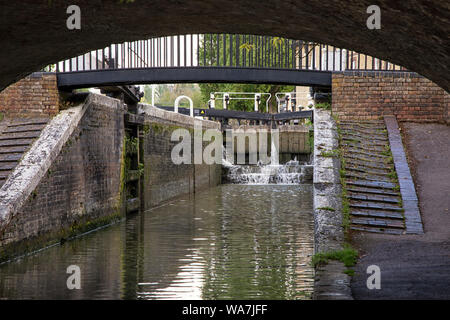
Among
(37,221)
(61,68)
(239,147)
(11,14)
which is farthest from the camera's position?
(239,147)

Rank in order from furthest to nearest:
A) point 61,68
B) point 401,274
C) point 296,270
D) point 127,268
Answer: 1. point 61,68
2. point 127,268
3. point 296,270
4. point 401,274

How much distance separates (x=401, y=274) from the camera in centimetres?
604

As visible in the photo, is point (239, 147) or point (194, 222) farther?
point (239, 147)

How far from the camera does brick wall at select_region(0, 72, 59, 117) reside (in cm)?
1202

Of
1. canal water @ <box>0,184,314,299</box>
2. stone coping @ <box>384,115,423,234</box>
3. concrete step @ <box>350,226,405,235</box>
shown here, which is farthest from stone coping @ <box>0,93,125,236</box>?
stone coping @ <box>384,115,423,234</box>

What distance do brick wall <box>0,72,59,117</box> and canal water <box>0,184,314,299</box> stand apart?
9.56ft

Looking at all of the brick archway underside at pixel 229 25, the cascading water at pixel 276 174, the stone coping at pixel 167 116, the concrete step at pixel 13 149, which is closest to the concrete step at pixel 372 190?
the brick archway underside at pixel 229 25

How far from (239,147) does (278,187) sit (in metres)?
7.00

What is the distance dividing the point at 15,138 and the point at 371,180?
6.80 m

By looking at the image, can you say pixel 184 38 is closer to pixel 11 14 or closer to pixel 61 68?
pixel 61 68

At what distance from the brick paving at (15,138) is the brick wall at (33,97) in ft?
0.92
